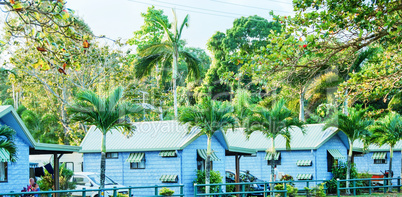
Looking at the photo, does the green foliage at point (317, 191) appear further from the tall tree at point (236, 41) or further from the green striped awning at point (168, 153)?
the tall tree at point (236, 41)

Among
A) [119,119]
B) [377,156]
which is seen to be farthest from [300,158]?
[119,119]

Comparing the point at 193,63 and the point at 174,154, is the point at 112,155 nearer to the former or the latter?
the point at 174,154

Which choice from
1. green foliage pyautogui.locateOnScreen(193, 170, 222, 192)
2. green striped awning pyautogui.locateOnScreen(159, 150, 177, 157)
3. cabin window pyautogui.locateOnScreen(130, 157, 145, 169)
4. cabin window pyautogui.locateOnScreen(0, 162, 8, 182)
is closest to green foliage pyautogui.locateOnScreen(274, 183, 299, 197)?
green foliage pyautogui.locateOnScreen(193, 170, 222, 192)

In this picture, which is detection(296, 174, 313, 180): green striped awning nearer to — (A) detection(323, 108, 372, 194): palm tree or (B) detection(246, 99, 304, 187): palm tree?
(A) detection(323, 108, 372, 194): palm tree

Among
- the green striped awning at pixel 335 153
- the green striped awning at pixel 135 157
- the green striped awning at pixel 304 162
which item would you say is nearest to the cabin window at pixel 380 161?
the green striped awning at pixel 335 153

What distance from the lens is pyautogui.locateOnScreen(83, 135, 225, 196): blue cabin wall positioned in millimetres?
24188

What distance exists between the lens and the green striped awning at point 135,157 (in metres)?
25.2

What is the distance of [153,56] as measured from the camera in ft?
100

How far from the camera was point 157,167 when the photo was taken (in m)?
24.9

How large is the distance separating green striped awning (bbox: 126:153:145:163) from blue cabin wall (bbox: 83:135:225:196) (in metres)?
0.30

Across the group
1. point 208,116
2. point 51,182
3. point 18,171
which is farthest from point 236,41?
point 18,171

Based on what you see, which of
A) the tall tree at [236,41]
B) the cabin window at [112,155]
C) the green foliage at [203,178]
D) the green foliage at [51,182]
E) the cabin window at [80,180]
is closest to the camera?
the cabin window at [80,180]

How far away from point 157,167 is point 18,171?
25.2 ft

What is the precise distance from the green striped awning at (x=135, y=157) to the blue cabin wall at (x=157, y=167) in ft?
0.99
